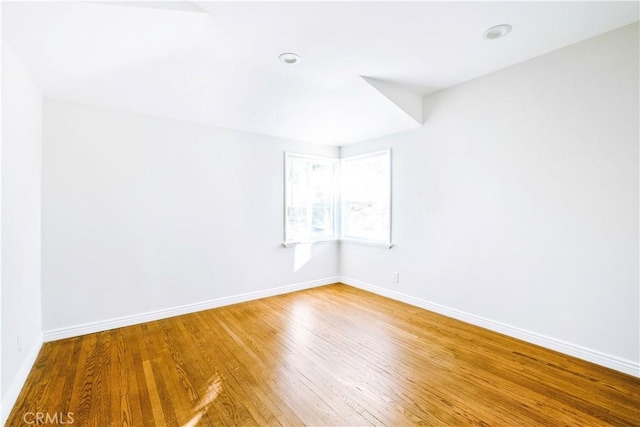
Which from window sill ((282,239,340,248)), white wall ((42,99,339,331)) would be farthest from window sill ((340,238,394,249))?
white wall ((42,99,339,331))

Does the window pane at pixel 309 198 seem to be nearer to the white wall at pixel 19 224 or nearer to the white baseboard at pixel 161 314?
the white baseboard at pixel 161 314

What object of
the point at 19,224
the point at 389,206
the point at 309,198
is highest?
the point at 309,198

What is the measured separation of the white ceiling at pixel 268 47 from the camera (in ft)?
6.09

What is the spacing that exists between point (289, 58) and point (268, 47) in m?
0.22

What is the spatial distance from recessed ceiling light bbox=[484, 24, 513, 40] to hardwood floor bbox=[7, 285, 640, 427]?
2.58 meters

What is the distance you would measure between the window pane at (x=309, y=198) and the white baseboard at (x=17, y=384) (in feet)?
9.11

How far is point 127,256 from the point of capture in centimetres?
308

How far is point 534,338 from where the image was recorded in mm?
2650

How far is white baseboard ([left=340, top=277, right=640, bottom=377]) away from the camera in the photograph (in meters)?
2.20

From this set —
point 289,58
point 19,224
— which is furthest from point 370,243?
point 19,224

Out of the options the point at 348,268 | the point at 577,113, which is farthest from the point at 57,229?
the point at 577,113

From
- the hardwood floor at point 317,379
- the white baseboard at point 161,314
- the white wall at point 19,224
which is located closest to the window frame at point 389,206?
the white baseboard at point 161,314

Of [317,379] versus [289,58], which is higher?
[289,58]

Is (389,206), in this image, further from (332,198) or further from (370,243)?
(332,198)
